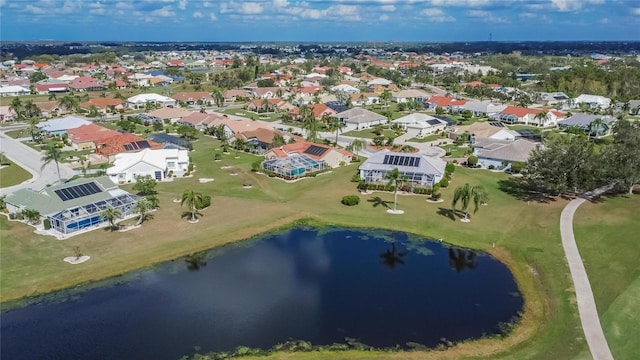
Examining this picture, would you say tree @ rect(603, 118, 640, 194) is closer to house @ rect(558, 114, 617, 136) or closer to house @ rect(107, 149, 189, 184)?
house @ rect(558, 114, 617, 136)

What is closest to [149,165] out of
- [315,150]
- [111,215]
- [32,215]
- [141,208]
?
[141,208]

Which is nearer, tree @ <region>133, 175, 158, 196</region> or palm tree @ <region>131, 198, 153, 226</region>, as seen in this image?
palm tree @ <region>131, 198, 153, 226</region>

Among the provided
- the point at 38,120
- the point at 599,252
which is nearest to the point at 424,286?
the point at 599,252

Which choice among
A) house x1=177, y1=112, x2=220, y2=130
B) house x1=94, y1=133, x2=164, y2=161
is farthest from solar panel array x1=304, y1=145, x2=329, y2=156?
house x1=177, y1=112, x2=220, y2=130

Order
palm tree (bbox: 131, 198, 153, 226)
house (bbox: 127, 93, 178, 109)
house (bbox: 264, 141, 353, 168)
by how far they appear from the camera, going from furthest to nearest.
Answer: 1. house (bbox: 127, 93, 178, 109)
2. house (bbox: 264, 141, 353, 168)
3. palm tree (bbox: 131, 198, 153, 226)

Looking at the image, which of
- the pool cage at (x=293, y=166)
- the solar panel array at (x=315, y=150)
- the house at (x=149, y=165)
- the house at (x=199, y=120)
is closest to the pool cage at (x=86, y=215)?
the house at (x=149, y=165)
